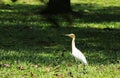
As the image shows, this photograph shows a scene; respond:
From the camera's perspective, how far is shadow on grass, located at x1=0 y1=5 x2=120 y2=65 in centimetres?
1505

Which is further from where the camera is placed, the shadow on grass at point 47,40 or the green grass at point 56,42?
the shadow on grass at point 47,40

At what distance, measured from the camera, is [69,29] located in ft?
79.7

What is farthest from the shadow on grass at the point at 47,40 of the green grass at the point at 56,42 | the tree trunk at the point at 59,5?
the tree trunk at the point at 59,5

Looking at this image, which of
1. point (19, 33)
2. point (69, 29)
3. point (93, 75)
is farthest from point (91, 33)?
point (93, 75)

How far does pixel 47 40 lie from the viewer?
20.7 m

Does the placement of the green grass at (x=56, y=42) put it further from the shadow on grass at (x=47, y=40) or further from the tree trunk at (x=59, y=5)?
the tree trunk at (x=59, y=5)

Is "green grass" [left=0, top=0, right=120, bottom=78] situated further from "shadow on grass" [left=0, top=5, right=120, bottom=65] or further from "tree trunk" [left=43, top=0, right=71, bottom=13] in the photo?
"tree trunk" [left=43, top=0, right=71, bottom=13]

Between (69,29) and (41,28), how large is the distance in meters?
1.43

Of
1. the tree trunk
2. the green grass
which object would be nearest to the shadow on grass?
the green grass

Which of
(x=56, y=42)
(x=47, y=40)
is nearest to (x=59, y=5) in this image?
(x=47, y=40)

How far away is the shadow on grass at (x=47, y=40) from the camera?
1505 centimetres

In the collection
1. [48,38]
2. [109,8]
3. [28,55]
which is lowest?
[109,8]

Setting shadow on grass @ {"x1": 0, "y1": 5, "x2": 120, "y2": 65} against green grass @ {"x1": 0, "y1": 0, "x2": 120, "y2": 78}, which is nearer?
green grass @ {"x1": 0, "y1": 0, "x2": 120, "y2": 78}

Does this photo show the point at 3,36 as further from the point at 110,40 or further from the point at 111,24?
the point at 111,24
